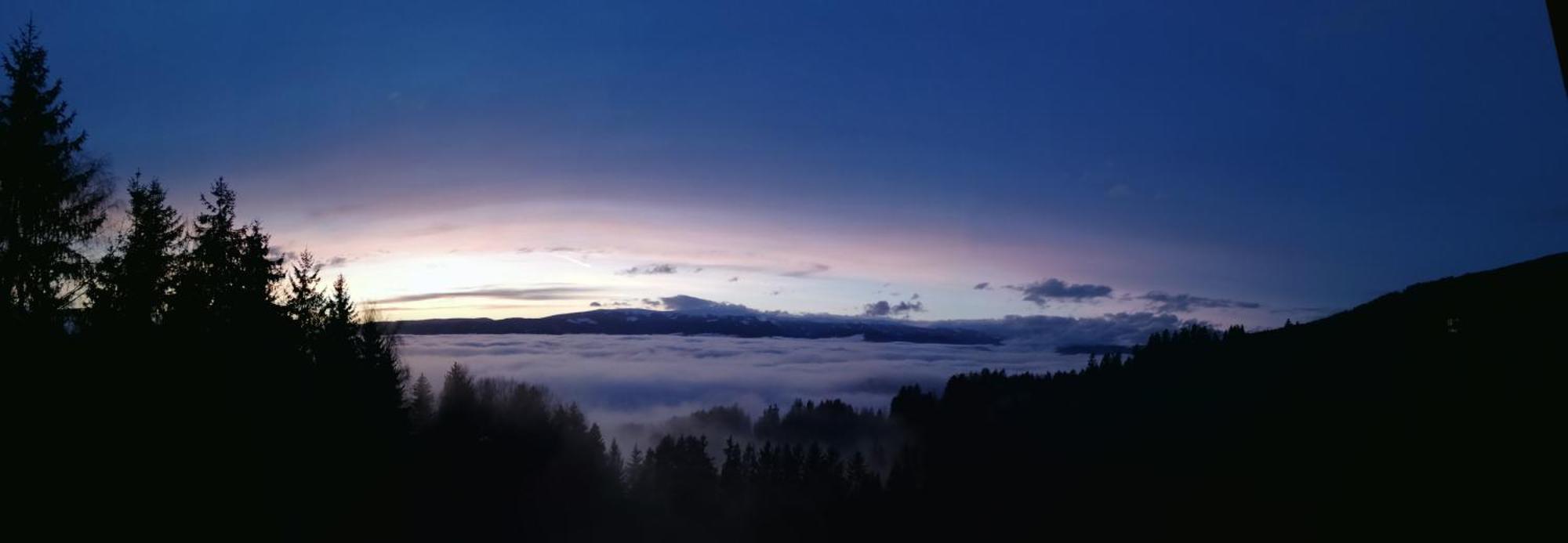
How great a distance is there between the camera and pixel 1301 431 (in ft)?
309

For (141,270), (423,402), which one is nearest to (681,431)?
(423,402)

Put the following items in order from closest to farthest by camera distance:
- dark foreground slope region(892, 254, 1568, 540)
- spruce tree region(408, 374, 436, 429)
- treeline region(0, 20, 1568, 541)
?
treeline region(0, 20, 1568, 541), spruce tree region(408, 374, 436, 429), dark foreground slope region(892, 254, 1568, 540)

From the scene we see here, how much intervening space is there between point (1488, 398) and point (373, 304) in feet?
349

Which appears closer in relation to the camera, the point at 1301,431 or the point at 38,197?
the point at 38,197

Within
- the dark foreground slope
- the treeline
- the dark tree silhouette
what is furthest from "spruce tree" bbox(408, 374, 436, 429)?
the dark foreground slope

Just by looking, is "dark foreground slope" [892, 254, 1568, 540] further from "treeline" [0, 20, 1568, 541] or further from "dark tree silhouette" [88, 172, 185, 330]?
"dark tree silhouette" [88, 172, 185, 330]

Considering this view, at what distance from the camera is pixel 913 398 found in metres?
166

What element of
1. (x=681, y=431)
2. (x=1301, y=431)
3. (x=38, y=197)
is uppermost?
(x=38, y=197)

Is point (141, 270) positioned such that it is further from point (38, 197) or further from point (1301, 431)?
point (1301, 431)

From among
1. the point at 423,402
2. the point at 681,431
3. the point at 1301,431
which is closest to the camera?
the point at 423,402

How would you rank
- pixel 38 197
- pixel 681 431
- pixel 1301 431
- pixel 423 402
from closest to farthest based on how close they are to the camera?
pixel 38 197 < pixel 423 402 < pixel 1301 431 < pixel 681 431

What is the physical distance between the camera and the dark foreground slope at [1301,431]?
71.4 meters

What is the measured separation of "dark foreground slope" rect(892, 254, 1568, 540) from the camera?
71.4 meters

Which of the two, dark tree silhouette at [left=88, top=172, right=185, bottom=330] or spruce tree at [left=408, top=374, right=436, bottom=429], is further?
spruce tree at [left=408, top=374, right=436, bottom=429]
